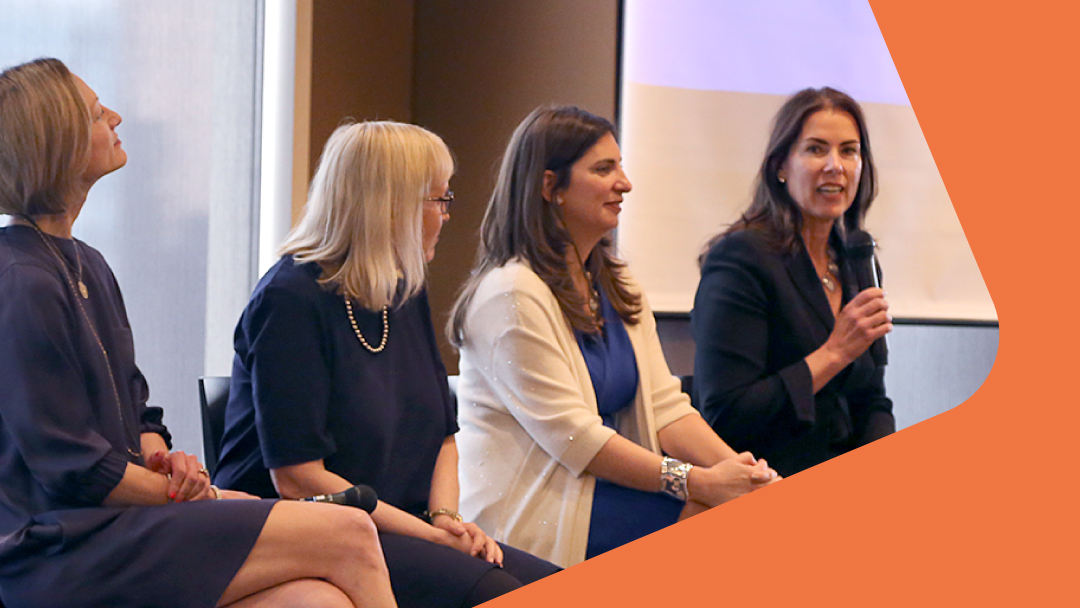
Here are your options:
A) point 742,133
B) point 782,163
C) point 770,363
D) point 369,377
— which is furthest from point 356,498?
point 742,133

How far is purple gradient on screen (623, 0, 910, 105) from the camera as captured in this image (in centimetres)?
337

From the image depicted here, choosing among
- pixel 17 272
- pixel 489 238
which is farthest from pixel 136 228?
pixel 17 272

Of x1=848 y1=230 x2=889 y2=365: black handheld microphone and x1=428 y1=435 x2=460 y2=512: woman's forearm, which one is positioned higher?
x1=848 y1=230 x2=889 y2=365: black handheld microphone

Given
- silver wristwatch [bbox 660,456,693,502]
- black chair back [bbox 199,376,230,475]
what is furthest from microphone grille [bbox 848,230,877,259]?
black chair back [bbox 199,376,230,475]

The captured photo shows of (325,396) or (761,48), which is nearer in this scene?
(325,396)

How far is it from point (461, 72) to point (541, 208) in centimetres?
184

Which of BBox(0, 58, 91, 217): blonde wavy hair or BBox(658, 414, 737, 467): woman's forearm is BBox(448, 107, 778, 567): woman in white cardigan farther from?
BBox(0, 58, 91, 217): blonde wavy hair

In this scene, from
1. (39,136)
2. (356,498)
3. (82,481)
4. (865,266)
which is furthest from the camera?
(865,266)

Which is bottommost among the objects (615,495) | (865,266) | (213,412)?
(615,495)

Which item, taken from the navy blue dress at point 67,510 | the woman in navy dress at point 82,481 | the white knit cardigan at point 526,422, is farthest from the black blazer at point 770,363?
the navy blue dress at point 67,510

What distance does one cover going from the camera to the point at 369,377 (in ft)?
6.07

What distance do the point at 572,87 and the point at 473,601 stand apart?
92.3 inches

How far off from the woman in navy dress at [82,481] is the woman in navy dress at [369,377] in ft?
0.62

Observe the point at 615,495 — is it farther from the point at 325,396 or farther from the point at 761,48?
the point at 761,48
